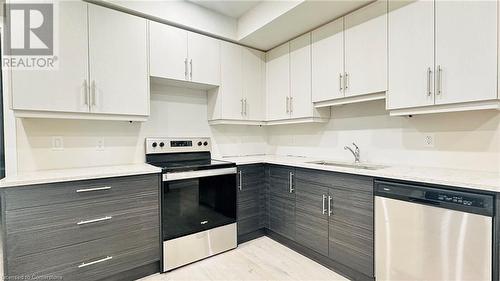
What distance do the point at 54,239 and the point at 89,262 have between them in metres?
0.30

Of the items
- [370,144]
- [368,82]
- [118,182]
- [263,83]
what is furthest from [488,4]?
[118,182]

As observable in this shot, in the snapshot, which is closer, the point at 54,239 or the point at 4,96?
the point at 54,239

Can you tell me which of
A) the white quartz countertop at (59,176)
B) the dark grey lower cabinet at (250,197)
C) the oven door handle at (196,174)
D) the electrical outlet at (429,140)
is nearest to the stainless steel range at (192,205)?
the oven door handle at (196,174)

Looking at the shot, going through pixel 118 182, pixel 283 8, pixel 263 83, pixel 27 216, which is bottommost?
pixel 27 216

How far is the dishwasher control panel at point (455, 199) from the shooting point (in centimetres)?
137

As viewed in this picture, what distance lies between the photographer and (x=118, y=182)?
6.24 ft

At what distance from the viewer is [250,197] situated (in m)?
2.71

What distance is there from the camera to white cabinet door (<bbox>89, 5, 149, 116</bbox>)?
2061 millimetres

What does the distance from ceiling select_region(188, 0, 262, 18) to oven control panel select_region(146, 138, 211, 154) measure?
4.94 feet

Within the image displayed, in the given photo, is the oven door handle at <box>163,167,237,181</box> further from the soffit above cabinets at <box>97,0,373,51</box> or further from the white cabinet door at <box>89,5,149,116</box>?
the soffit above cabinets at <box>97,0,373,51</box>

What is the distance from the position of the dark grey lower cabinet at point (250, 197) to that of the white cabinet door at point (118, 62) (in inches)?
48.4

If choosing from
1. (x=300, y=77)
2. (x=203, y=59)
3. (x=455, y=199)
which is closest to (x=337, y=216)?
(x=455, y=199)

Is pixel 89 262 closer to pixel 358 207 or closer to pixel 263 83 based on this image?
pixel 358 207

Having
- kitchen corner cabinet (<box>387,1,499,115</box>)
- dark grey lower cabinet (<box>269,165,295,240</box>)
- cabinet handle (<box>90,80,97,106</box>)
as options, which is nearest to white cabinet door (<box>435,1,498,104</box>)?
kitchen corner cabinet (<box>387,1,499,115</box>)
